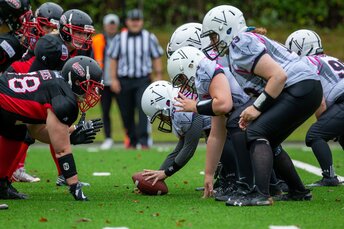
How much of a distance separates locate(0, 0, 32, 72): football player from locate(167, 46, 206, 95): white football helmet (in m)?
1.62

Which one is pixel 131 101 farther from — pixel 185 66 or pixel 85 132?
pixel 185 66

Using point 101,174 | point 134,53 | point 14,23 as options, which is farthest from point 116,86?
point 14,23

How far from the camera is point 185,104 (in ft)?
21.9

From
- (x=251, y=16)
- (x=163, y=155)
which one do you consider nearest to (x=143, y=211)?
(x=163, y=155)

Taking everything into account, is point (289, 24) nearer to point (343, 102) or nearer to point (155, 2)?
point (155, 2)

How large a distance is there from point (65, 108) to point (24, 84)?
44cm

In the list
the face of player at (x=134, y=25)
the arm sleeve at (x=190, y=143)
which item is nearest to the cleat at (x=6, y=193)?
the arm sleeve at (x=190, y=143)

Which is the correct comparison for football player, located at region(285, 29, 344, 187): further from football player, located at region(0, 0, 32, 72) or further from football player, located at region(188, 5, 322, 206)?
football player, located at region(0, 0, 32, 72)

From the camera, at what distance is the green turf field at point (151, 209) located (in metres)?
5.71

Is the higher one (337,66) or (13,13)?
(13,13)

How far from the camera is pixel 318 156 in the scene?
26.5 ft

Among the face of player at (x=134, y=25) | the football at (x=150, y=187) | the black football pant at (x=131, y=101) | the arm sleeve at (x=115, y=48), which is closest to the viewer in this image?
the football at (x=150, y=187)

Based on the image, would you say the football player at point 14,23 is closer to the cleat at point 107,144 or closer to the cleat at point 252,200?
the cleat at point 252,200

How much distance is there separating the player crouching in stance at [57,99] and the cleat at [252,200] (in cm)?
121
